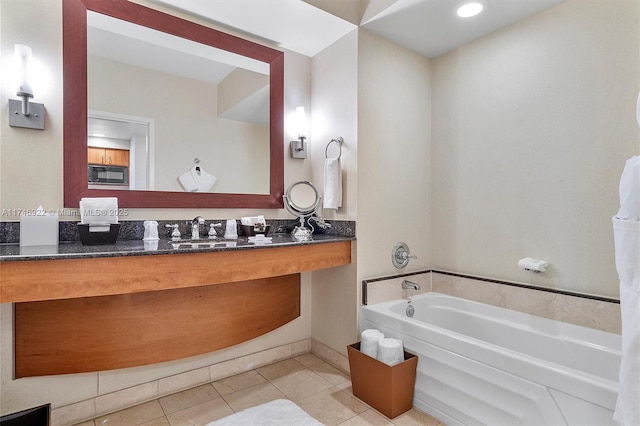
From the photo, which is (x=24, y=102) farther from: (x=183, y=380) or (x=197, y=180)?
(x=183, y=380)

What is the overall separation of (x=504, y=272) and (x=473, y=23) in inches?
65.2

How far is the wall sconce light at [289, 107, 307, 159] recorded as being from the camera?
8.27ft

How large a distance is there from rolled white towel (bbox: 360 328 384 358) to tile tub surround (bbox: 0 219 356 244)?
0.64 m

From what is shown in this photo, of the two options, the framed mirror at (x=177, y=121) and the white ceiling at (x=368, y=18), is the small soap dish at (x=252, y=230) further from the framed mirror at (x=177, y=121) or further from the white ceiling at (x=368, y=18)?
the white ceiling at (x=368, y=18)

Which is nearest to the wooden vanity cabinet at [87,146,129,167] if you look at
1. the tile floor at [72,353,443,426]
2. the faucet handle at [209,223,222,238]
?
the faucet handle at [209,223,222,238]

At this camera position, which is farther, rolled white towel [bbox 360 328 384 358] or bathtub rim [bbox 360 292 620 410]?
rolled white towel [bbox 360 328 384 358]

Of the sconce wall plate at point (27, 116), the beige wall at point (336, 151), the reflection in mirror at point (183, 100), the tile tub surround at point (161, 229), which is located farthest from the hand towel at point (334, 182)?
the sconce wall plate at point (27, 116)

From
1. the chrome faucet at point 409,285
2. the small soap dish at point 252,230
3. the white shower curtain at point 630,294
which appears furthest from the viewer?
the chrome faucet at point 409,285

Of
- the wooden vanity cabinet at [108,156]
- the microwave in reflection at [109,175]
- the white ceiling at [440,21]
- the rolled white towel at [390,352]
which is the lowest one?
the rolled white towel at [390,352]

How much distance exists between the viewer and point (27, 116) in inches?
63.9

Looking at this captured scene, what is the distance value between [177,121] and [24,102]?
717mm

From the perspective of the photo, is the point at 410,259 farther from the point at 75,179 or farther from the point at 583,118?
the point at 75,179

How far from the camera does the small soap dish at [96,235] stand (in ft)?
5.24

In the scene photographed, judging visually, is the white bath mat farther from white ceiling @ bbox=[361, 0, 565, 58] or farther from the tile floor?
white ceiling @ bbox=[361, 0, 565, 58]
